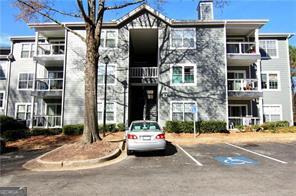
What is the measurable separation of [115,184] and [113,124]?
13.9 m

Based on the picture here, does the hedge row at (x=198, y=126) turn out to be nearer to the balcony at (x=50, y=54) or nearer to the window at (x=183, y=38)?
the window at (x=183, y=38)

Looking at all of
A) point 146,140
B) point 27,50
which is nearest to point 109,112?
point 146,140

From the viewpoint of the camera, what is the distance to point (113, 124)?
2125cm

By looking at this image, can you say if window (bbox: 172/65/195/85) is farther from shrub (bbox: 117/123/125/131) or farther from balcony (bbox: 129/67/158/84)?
shrub (bbox: 117/123/125/131)

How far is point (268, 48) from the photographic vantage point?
26656mm

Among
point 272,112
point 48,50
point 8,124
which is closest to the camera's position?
point 8,124

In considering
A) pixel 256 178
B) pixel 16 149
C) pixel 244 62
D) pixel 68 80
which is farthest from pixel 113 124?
pixel 256 178

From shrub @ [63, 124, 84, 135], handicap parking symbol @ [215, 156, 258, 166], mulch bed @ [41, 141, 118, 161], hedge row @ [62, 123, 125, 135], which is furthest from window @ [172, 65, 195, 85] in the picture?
handicap parking symbol @ [215, 156, 258, 166]

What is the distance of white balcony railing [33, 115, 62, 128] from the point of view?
76.6ft

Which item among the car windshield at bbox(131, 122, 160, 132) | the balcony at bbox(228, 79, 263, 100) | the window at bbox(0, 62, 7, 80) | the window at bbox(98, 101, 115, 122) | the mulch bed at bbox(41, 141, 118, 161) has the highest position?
the window at bbox(0, 62, 7, 80)

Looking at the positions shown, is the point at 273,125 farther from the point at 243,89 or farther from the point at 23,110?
the point at 23,110

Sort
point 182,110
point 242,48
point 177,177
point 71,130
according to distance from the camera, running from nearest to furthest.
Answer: point 177,177 → point 71,130 → point 182,110 → point 242,48

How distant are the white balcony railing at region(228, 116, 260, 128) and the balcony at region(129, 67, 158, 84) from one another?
7.05 meters

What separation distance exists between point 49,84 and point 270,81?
19.9m
